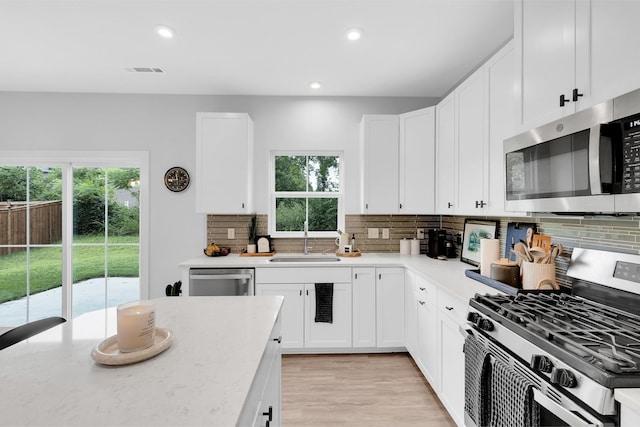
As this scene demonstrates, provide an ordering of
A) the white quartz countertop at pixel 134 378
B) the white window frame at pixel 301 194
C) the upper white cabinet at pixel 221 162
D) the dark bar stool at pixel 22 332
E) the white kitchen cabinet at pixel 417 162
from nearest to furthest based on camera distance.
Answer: the white quartz countertop at pixel 134 378 → the dark bar stool at pixel 22 332 → the white kitchen cabinet at pixel 417 162 → the upper white cabinet at pixel 221 162 → the white window frame at pixel 301 194

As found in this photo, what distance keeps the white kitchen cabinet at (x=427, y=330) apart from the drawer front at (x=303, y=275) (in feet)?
2.23

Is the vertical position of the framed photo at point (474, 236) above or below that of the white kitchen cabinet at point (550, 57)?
below

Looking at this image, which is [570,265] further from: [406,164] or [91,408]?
[91,408]

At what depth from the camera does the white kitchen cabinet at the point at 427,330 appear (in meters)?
2.32

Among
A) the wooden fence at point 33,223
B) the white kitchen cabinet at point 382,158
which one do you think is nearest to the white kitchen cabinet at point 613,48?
the white kitchen cabinet at point 382,158

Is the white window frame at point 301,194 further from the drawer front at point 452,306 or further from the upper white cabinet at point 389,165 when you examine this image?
the drawer front at point 452,306

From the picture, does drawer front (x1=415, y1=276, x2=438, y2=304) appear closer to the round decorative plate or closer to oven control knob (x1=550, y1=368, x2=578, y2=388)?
oven control knob (x1=550, y1=368, x2=578, y2=388)

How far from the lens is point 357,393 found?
2475 mm

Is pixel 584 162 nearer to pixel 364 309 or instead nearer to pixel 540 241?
pixel 540 241

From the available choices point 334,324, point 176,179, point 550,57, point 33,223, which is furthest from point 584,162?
point 33,223

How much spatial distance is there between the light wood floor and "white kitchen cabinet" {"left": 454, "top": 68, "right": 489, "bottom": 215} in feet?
4.67

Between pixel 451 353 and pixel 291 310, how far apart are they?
1.47m

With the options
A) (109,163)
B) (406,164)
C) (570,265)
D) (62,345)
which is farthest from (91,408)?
(109,163)

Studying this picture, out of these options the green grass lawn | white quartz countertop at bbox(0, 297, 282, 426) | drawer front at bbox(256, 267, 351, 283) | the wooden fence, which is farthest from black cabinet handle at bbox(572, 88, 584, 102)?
the wooden fence
